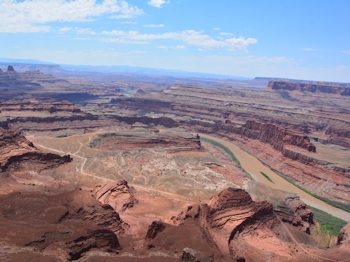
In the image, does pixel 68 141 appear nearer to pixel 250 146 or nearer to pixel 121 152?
pixel 121 152

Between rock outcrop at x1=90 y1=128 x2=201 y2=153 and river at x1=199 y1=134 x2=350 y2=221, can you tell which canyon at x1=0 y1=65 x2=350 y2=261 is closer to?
rock outcrop at x1=90 y1=128 x2=201 y2=153

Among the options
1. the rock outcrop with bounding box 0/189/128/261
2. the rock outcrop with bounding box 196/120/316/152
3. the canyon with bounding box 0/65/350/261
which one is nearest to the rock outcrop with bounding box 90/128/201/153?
the canyon with bounding box 0/65/350/261

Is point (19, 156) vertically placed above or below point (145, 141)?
above

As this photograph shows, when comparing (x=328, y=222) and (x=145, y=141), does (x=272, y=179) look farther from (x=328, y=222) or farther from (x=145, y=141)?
(x=145, y=141)

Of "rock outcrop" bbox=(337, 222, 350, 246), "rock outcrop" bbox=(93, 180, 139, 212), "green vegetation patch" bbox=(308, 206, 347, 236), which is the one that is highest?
"rock outcrop" bbox=(93, 180, 139, 212)

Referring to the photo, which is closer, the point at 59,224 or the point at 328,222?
the point at 59,224

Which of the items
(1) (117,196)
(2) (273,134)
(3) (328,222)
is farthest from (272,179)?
(1) (117,196)

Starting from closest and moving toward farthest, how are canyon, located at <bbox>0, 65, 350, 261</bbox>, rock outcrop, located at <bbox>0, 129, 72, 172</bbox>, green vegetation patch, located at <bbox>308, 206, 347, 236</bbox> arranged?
canyon, located at <bbox>0, 65, 350, 261</bbox>, rock outcrop, located at <bbox>0, 129, 72, 172</bbox>, green vegetation patch, located at <bbox>308, 206, 347, 236</bbox>

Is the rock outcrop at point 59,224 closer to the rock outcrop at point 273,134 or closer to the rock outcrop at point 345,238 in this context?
the rock outcrop at point 345,238
